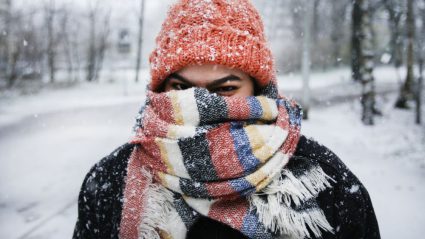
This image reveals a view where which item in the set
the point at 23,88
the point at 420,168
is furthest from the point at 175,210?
the point at 23,88

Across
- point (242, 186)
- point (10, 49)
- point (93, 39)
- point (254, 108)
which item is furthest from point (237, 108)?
point (93, 39)

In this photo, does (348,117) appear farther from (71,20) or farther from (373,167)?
(71,20)

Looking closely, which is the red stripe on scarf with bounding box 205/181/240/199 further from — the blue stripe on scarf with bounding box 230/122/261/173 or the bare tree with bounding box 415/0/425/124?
the bare tree with bounding box 415/0/425/124

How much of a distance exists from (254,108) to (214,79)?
0.22m

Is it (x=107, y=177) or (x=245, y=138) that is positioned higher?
(x=245, y=138)

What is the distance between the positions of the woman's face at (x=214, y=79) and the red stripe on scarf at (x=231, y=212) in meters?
0.47

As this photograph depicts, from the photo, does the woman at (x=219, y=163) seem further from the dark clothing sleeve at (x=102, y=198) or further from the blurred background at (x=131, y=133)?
the blurred background at (x=131, y=133)

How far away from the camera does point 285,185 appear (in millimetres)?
1407

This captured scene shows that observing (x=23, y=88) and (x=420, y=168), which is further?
(x=23, y=88)

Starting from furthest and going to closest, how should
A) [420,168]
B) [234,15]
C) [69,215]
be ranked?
1. [420,168]
2. [69,215]
3. [234,15]

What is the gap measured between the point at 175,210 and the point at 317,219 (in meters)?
0.58

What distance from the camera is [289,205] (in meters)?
1.39

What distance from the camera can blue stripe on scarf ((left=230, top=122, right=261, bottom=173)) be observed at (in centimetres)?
138

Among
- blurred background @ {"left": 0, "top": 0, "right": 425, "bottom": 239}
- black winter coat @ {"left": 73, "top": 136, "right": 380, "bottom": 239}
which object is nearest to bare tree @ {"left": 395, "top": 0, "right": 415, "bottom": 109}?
blurred background @ {"left": 0, "top": 0, "right": 425, "bottom": 239}
